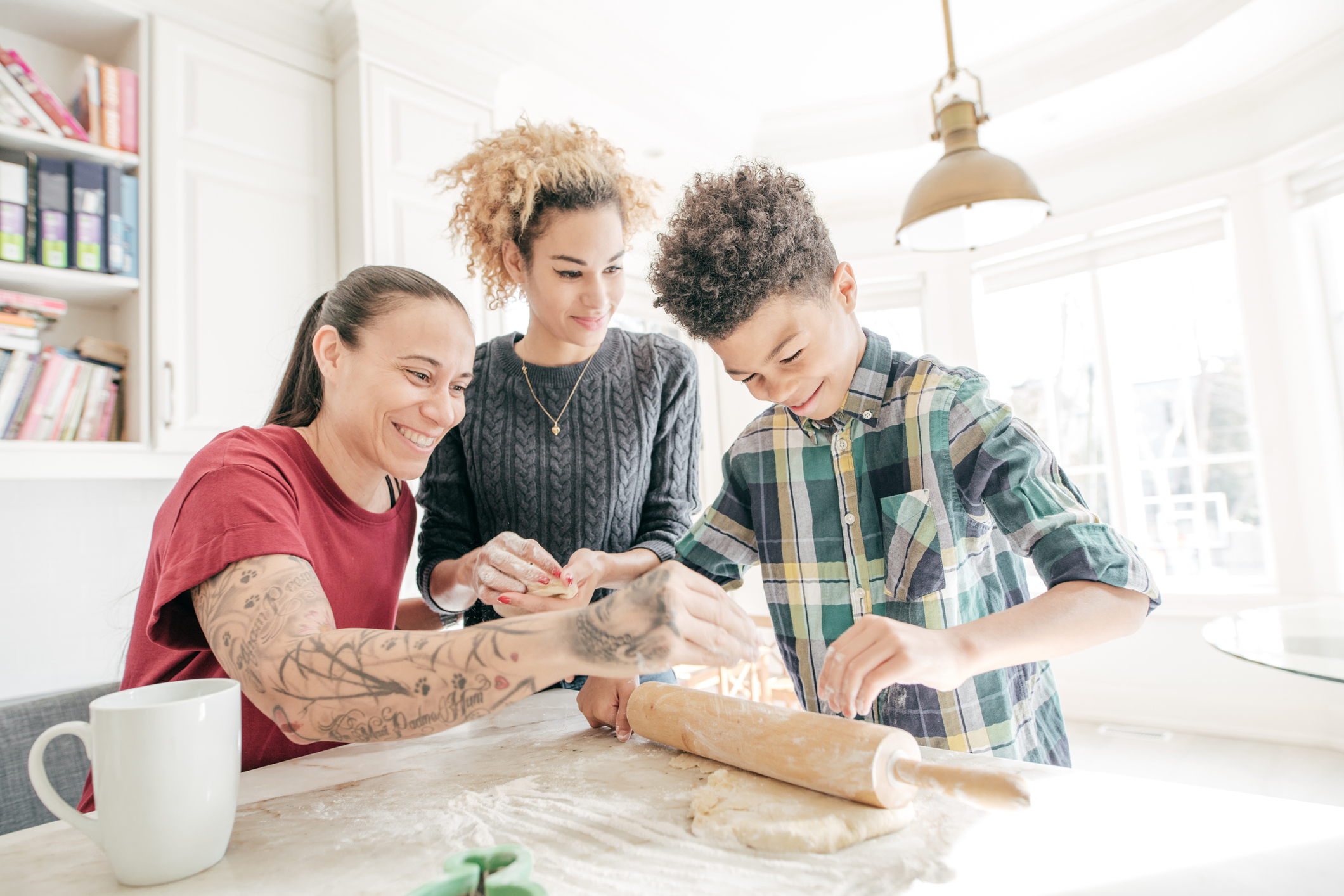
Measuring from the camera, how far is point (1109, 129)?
13.7 ft

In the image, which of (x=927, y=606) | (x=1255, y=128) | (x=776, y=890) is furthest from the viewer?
(x=1255, y=128)

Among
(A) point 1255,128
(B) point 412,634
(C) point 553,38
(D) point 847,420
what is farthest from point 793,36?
(B) point 412,634

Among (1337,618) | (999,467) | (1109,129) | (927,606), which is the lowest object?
(1337,618)

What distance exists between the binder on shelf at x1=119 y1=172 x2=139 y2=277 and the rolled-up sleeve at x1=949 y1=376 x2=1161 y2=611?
2409 millimetres

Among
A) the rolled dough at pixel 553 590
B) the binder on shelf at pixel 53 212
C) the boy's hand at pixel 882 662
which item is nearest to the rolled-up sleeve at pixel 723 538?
the rolled dough at pixel 553 590

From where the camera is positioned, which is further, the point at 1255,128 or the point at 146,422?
the point at 1255,128

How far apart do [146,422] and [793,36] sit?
308 centimetres

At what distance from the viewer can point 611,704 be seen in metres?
1.00

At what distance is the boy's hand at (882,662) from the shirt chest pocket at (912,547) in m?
0.23

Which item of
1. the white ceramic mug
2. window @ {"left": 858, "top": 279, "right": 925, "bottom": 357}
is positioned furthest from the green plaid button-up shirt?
window @ {"left": 858, "top": 279, "right": 925, "bottom": 357}

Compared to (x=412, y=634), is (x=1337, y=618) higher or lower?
lower

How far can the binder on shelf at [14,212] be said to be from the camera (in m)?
2.03

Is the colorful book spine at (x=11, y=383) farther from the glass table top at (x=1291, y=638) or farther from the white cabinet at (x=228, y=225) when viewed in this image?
the glass table top at (x=1291, y=638)

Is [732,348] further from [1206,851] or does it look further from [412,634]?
[1206,851]
